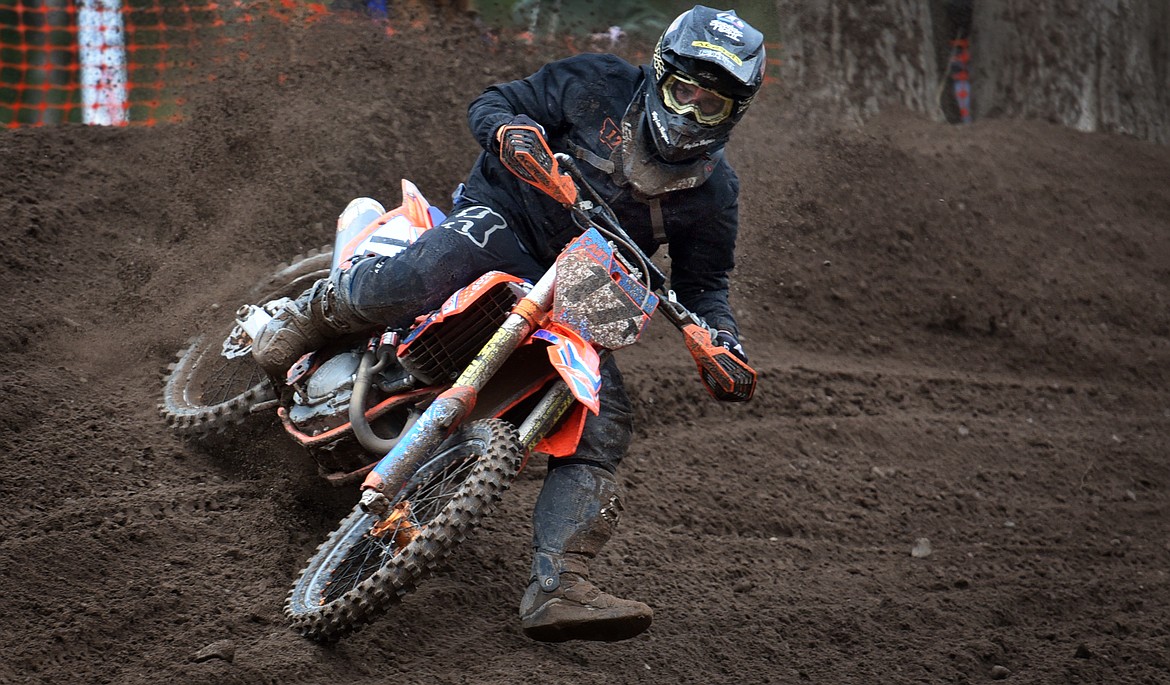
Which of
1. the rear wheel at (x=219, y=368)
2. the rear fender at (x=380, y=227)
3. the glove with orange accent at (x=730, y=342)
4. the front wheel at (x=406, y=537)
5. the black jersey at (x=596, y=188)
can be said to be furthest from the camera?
the rear wheel at (x=219, y=368)

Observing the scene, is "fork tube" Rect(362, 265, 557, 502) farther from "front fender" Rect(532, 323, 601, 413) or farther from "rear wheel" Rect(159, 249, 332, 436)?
"rear wheel" Rect(159, 249, 332, 436)

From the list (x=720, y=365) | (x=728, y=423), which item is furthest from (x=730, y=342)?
(x=728, y=423)

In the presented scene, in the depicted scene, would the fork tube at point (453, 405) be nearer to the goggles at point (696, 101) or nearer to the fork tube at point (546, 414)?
the fork tube at point (546, 414)

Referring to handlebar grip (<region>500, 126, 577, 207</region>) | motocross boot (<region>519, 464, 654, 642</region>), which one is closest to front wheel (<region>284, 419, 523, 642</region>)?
motocross boot (<region>519, 464, 654, 642</region>)

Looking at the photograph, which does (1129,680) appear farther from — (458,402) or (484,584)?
(458,402)

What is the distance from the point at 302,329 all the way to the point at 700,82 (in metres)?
1.84

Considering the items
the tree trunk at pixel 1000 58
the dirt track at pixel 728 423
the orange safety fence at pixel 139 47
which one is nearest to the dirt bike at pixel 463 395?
the dirt track at pixel 728 423

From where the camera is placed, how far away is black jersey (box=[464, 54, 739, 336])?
4566 millimetres

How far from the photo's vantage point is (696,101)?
14.0 ft

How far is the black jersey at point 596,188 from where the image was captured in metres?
4.57

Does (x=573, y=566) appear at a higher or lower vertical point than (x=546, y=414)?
lower

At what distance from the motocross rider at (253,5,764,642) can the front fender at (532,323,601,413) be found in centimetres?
53

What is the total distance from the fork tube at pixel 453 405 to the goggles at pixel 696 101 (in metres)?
0.80

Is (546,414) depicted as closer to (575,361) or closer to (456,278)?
(575,361)
